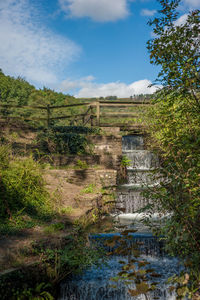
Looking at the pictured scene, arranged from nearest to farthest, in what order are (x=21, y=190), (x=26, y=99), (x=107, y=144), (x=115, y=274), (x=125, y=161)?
(x=115, y=274) → (x=21, y=190) → (x=107, y=144) → (x=125, y=161) → (x=26, y=99)

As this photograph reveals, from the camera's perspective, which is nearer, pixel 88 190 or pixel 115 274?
pixel 115 274

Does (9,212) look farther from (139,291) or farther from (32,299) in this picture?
(139,291)

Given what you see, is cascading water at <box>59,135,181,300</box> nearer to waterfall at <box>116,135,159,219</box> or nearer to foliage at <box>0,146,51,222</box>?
waterfall at <box>116,135,159,219</box>

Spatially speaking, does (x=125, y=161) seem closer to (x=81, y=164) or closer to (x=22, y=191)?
(x=81, y=164)

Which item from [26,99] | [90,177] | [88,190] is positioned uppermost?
[26,99]

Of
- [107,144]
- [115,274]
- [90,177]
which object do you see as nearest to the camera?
[115,274]

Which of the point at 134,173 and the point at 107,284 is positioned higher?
the point at 134,173

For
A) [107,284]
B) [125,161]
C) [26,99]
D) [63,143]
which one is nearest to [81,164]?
[63,143]

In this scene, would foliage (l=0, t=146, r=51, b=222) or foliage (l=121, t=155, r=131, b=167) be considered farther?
foliage (l=121, t=155, r=131, b=167)

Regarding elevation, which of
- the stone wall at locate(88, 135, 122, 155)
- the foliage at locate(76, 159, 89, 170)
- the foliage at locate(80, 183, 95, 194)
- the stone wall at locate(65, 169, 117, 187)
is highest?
the stone wall at locate(88, 135, 122, 155)

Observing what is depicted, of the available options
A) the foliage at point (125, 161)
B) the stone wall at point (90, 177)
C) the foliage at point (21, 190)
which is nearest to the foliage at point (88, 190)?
the stone wall at point (90, 177)

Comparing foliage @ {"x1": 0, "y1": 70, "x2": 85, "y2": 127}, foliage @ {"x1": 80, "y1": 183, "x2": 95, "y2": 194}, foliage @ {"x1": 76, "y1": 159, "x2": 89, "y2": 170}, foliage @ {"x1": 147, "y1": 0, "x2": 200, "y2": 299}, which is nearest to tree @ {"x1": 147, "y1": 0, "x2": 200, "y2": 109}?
foliage @ {"x1": 147, "y1": 0, "x2": 200, "y2": 299}

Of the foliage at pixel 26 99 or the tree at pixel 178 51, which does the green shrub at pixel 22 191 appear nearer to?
the tree at pixel 178 51

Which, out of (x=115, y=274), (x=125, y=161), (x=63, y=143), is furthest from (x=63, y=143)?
(x=115, y=274)
